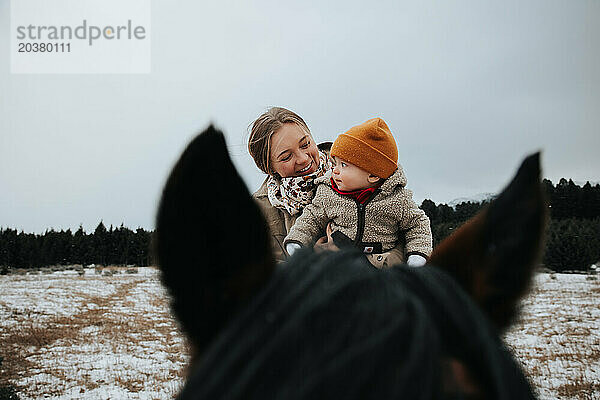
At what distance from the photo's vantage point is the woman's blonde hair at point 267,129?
1793 millimetres

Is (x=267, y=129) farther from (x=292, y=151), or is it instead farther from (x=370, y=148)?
(x=370, y=148)

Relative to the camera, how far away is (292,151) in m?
1.77

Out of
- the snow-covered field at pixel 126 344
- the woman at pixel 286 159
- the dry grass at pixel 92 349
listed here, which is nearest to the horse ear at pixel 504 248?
the woman at pixel 286 159

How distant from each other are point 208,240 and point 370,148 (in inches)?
46.9

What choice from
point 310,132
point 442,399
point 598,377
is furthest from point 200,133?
point 598,377

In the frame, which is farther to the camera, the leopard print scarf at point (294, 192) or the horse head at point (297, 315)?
the leopard print scarf at point (294, 192)

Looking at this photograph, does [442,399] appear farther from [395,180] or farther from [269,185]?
[269,185]

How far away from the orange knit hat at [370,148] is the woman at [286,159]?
242 millimetres

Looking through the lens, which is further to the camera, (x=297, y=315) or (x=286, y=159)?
(x=286, y=159)

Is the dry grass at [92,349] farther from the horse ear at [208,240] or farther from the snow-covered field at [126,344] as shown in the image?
the horse ear at [208,240]

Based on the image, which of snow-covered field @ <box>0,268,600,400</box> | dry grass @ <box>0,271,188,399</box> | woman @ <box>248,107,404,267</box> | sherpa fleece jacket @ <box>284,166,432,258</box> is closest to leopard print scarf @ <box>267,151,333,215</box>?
woman @ <box>248,107,404,267</box>

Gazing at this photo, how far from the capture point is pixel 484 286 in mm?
529

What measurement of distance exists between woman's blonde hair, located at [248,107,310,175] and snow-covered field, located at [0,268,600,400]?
52.9 inches

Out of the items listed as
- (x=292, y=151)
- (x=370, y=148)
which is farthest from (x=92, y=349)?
(x=370, y=148)
